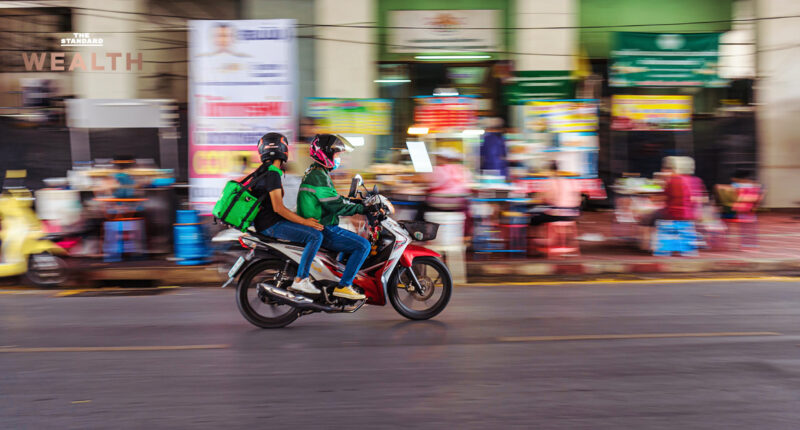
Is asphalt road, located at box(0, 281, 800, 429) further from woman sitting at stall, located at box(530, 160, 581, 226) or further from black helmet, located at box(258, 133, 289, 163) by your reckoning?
woman sitting at stall, located at box(530, 160, 581, 226)

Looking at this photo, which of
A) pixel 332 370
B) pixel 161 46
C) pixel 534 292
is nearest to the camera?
pixel 332 370

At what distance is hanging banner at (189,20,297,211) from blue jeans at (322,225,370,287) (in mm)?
4896

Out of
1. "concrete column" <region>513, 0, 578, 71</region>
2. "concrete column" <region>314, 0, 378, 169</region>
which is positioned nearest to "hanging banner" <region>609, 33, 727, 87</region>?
"concrete column" <region>513, 0, 578, 71</region>

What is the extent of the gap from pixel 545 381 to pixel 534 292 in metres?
4.12

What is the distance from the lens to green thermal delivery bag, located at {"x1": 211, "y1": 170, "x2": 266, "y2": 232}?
6645 mm

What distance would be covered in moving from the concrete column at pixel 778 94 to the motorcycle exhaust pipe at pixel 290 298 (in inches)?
538

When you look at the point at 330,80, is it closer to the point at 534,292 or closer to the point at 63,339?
the point at 534,292

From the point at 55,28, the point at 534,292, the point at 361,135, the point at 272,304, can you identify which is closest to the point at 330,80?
the point at 361,135

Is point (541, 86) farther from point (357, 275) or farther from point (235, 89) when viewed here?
point (357, 275)

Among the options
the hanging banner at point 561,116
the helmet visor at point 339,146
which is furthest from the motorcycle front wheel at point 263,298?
the hanging banner at point 561,116

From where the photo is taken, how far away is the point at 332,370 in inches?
219

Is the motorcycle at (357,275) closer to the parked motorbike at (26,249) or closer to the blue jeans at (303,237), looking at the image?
the blue jeans at (303,237)

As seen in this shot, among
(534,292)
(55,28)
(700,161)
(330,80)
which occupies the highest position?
(55,28)

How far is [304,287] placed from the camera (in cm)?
688
